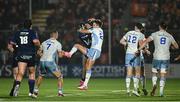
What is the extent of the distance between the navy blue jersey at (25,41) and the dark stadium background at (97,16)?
12004mm

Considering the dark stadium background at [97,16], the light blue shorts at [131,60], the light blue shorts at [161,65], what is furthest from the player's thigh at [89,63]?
the dark stadium background at [97,16]

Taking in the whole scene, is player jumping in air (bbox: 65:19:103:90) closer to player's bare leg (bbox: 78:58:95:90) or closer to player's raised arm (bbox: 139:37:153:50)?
player's bare leg (bbox: 78:58:95:90)

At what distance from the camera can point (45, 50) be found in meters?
21.1

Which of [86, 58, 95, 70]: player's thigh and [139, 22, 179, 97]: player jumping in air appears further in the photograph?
[86, 58, 95, 70]: player's thigh

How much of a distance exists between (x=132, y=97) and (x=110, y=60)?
39.8 ft

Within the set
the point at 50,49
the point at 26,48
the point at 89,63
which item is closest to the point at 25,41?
the point at 26,48

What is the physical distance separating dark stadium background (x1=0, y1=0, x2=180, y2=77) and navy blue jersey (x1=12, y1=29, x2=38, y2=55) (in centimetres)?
1200

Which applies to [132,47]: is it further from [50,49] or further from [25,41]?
[25,41]

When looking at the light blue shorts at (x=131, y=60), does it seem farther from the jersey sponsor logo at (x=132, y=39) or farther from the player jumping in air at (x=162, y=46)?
the player jumping in air at (x=162, y=46)

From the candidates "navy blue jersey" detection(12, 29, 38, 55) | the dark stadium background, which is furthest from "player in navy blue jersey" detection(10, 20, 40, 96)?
the dark stadium background

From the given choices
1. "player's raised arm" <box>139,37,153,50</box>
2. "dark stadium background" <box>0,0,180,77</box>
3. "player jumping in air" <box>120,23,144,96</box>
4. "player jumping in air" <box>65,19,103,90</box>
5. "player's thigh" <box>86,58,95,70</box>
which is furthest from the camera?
"dark stadium background" <box>0,0,180,77</box>

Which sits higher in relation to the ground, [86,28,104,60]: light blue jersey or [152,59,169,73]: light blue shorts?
[86,28,104,60]: light blue jersey

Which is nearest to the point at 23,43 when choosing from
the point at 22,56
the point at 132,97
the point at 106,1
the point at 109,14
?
the point at 22,56

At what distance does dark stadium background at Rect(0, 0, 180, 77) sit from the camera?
32.5 m
